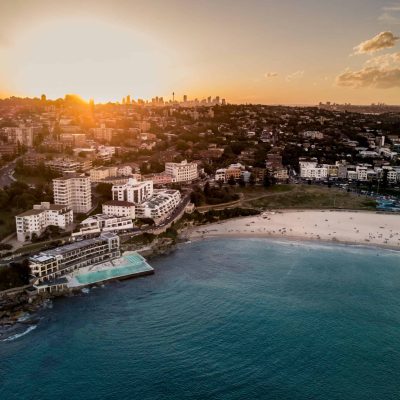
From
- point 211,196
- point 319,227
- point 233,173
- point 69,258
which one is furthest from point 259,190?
point 69,258

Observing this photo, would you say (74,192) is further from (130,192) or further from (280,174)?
(280,174)

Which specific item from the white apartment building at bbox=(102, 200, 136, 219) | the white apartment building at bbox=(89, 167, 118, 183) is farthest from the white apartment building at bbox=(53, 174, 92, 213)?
the white apartment building at bbox=(89, 167, 118, 183)

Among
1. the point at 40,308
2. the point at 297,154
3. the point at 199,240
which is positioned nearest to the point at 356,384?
the point at 40,308

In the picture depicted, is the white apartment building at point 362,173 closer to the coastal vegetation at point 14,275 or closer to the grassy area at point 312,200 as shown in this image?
the grassy area at point 312,200

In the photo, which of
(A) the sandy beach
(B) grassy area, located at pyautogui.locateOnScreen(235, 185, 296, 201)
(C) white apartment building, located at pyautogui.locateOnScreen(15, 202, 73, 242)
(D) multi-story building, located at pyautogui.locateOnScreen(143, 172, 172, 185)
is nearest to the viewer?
(C) white apartment building, located at pyautogui.locateOnScreen(15, 202, 73, 242)

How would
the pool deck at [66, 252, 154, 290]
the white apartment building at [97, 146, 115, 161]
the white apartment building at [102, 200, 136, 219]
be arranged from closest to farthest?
the pool deck at [66, 252, 154, 290]
the white apartment building at [102, 200, 136, 219]
the white apartment building at [97, 146, 115, 161]

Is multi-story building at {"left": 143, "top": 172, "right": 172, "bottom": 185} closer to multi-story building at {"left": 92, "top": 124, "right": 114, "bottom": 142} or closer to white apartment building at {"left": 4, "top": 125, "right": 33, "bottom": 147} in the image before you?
white apartment building at {"left": 4, "top": 125, "right": 33, "bottom": 147}
